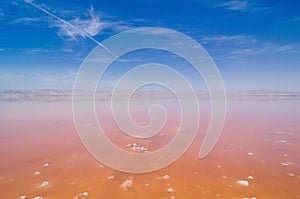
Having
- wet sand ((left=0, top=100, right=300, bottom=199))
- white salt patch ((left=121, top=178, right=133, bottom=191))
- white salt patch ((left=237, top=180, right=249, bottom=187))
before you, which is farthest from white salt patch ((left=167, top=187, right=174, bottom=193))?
white salt patch ((left=237, top=180, right=249, bottom=187))

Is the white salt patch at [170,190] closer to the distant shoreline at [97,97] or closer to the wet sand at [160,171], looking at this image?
the wet sand at [160,171]

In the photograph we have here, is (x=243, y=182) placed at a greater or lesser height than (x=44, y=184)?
lesser

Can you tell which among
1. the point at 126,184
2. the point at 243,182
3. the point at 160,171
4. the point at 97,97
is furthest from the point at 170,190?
the point at 97,97

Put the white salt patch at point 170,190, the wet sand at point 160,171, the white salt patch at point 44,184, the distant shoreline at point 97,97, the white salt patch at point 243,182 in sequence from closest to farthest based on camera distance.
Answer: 1. the wet sand at point 160,171
2. the white salt patch at point 170,190
3. the white salt patch at point 44,184
4. the white salt patch at point 243,182
5. the distant shoreline at point 97,97

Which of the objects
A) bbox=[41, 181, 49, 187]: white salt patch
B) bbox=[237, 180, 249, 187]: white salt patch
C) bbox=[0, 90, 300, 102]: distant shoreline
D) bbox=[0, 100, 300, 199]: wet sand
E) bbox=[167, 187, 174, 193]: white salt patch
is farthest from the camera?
bbox=[0, 90, 300, 102]: distant shoreline

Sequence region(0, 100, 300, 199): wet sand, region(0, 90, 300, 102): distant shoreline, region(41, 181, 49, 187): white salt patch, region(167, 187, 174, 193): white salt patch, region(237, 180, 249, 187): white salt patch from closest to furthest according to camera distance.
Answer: region(0, 100, 300, 199): wet sand
region(167, 187, 174, 193): white salt patch
region(41, 181, 49, 187): white salt patch
region(237, 180, 249, 187): white salt patch
region(0, 90, 300, 102): distant shoreline

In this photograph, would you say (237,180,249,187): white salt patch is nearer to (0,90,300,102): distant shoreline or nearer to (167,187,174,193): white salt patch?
(167,187,174,193): white salt patch

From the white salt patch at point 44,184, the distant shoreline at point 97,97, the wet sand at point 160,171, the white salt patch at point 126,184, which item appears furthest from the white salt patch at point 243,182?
the distant shoreline at point 97,97

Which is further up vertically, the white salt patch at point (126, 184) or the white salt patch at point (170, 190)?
the white salt patch at point (126, 184)

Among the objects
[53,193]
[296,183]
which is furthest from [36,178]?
[296,183]

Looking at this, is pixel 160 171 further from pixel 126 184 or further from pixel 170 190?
pixel 126 184

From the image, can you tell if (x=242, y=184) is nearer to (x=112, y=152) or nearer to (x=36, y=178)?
(x=112, y=152)

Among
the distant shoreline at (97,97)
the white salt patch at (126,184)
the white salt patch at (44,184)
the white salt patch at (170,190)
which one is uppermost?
the distant shoreline at (97,97)

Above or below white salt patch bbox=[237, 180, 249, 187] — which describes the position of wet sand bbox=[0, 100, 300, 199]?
above
